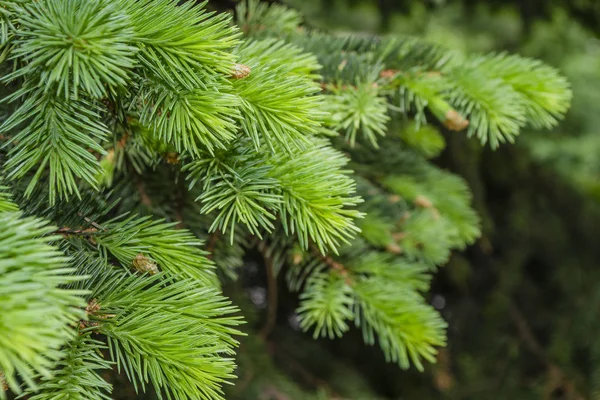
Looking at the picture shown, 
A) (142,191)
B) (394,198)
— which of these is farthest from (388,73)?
(142,191)

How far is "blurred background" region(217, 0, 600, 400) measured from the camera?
1.39m

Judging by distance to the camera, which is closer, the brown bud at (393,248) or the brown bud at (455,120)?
the brown bud at (455,120)

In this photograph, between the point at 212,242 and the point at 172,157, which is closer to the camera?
the point at 172,157

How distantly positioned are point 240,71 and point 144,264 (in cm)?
20

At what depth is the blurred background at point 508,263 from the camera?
4.56 ft

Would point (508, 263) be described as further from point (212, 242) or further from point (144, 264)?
point (144, 264)

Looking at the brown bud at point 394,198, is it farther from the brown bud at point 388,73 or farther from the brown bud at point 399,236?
the brown bud at point 388,73

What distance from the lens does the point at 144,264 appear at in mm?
484

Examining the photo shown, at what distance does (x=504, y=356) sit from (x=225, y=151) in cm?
150

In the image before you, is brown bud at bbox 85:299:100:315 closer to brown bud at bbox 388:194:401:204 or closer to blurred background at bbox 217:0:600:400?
brown bud at bbox 388:194:401:204

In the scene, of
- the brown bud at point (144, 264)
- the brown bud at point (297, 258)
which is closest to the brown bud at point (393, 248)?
the brown bud at point (297, 258)

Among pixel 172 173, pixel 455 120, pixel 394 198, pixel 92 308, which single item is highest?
pixel 455 120

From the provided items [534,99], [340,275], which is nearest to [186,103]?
[340,275]

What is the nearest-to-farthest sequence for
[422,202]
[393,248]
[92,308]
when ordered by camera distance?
[92,308] → [393,248] → [422,202]
